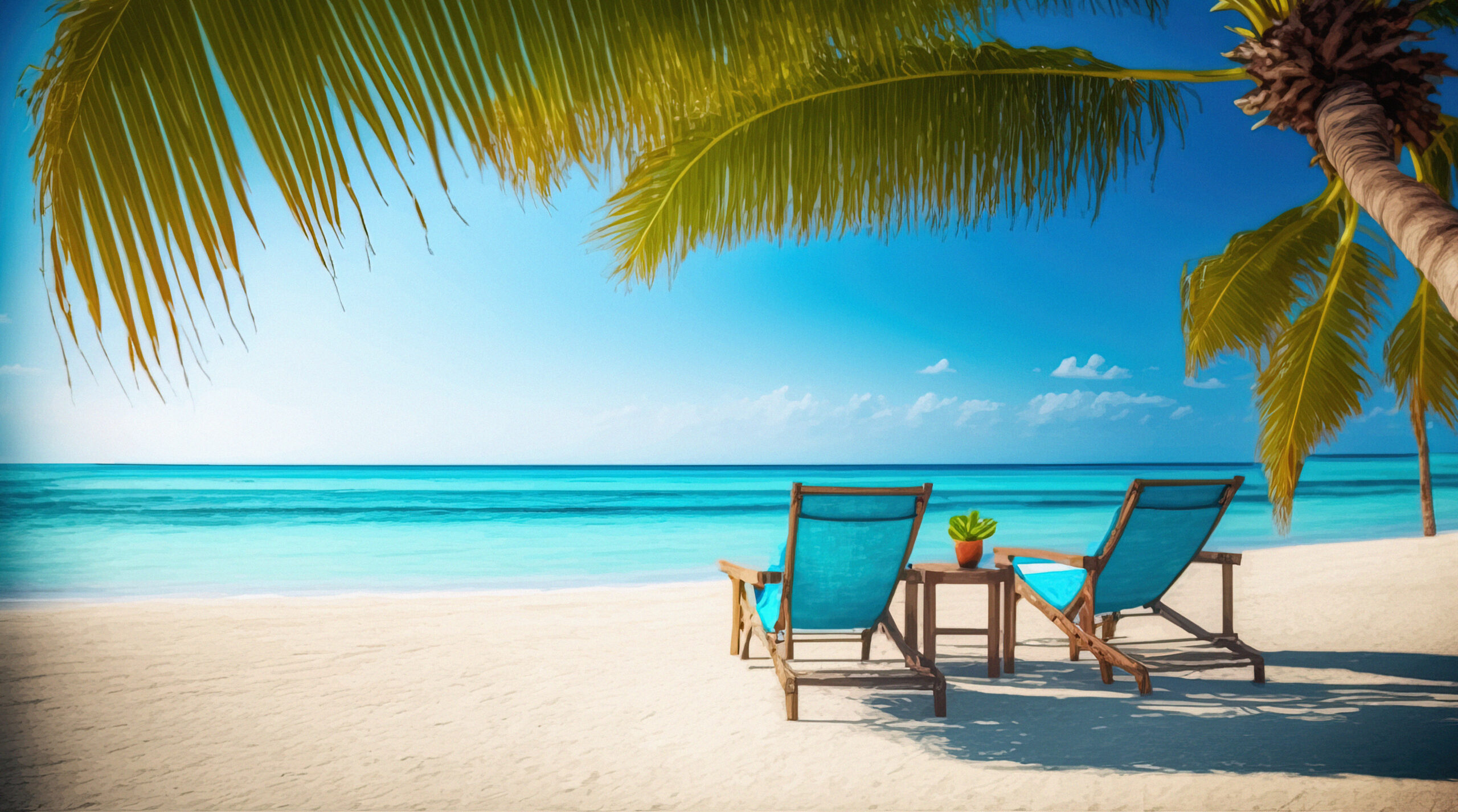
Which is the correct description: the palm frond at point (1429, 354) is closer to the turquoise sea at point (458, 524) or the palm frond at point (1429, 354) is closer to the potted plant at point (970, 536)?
the potted plant at point (970, 536)

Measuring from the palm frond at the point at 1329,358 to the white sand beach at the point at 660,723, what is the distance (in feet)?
4.15

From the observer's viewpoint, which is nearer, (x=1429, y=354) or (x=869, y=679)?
(x=869, y=679)

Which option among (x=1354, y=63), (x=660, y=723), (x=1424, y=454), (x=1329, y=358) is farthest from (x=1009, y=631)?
(x=1424, y=454)

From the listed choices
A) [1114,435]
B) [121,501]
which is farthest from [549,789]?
[1114,435]

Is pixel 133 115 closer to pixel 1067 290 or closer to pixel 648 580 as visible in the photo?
pixel 648 580

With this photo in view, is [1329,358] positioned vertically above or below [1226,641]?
above

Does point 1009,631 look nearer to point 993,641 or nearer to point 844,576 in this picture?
point 993,641

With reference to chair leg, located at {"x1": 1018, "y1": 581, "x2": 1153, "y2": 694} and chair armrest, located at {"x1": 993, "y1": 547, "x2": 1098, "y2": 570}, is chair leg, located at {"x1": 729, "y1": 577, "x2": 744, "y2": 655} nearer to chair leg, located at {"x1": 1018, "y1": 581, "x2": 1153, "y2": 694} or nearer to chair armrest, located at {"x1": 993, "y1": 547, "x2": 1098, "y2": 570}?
chair armrest, located at {"x1": 993, "y1": 547, "x2": 1098, "y2": 570}

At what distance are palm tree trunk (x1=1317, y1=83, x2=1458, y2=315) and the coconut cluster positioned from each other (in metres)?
0.05

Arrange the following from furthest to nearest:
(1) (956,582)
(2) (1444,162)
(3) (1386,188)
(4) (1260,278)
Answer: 1. (4) (1260,278)
2. (2) (1444,162)
3. (1) (956,582)
4. (3) (1386,188)

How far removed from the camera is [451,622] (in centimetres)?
548

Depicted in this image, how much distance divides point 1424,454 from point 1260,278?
577 cm

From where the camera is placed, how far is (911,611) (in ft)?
13.1

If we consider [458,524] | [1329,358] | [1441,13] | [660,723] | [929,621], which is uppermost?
[1441,13]
